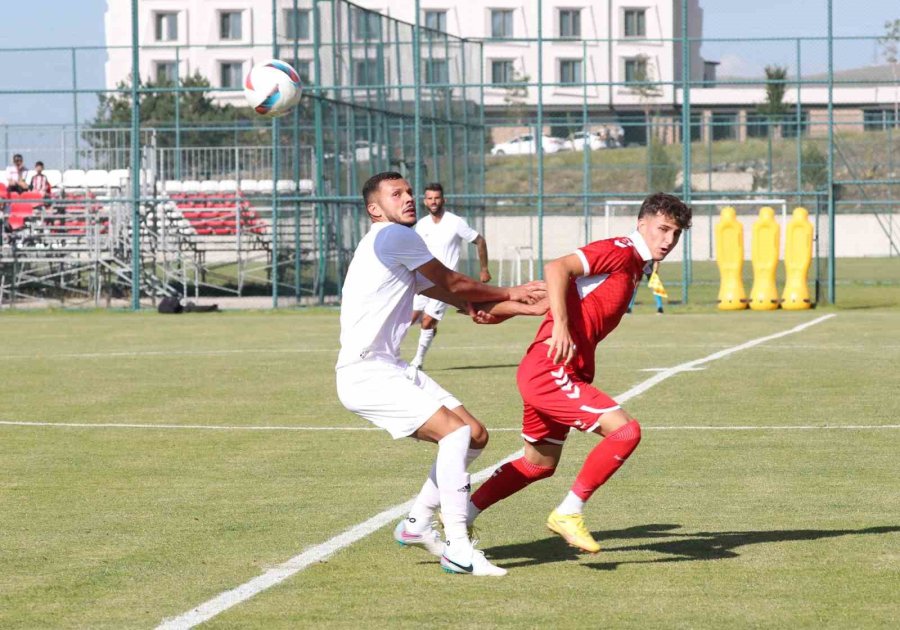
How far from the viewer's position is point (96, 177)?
36.6m

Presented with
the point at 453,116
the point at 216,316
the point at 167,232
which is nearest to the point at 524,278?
the point at 453,116

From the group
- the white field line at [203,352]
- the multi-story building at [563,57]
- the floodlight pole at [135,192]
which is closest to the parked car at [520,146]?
the multi-story building at [563,57]

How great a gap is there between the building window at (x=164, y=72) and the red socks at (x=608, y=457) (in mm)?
58928

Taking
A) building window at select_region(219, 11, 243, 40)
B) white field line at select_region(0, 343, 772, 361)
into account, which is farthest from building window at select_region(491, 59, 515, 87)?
white field line at select_region(0, 343, 772, 361)

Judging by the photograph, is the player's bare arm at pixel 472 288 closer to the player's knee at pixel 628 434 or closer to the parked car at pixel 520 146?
the player's knee at pixel 628 434

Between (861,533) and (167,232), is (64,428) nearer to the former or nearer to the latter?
(861,533)

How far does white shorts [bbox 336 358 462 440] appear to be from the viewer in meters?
6.89

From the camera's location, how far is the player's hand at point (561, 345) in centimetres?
683

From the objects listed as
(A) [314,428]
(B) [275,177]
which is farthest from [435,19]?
(A) [314,428]

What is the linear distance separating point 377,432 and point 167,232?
22.7m

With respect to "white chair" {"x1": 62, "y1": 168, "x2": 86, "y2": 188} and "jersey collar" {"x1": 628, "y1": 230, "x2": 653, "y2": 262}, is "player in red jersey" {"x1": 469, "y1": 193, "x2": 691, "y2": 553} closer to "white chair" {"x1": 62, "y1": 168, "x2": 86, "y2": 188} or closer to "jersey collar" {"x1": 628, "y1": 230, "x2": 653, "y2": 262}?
"jersey collar" {"x1": 628, "y1": 230, "x2": 653, "y2": 262}

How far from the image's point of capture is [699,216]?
4728 cm

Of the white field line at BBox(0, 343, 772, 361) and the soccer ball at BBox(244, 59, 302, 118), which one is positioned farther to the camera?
the soccer ball at BBox(244, 59, 302, 118)

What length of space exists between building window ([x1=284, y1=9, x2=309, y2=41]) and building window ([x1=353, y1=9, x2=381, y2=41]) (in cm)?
164
